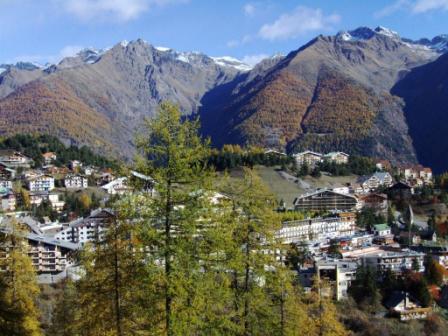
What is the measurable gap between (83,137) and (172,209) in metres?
196

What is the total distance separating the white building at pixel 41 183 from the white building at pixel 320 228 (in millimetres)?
38015

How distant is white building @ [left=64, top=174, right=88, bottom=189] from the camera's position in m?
80.4

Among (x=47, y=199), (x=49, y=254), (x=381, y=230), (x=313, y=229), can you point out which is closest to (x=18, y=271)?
(x=49, y=254)

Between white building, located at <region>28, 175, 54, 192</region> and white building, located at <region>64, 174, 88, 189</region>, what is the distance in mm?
2319

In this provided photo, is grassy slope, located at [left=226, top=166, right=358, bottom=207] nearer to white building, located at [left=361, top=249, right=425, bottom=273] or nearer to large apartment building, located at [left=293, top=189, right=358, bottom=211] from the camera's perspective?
large apartment building, located at [left=293, top=189, right=358, bottom=211]

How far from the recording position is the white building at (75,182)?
80375 mm

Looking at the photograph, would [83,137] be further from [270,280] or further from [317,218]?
[270,280]

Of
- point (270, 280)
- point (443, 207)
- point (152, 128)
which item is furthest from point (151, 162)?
point (443, 207)

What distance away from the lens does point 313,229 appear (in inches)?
2344

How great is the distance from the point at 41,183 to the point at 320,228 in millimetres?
41106

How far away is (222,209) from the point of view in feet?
38.0

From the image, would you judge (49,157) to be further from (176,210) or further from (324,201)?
(176,210)

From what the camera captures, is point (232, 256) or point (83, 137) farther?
point (83, 137)

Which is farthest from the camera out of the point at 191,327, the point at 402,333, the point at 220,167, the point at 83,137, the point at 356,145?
the point at 83,137
